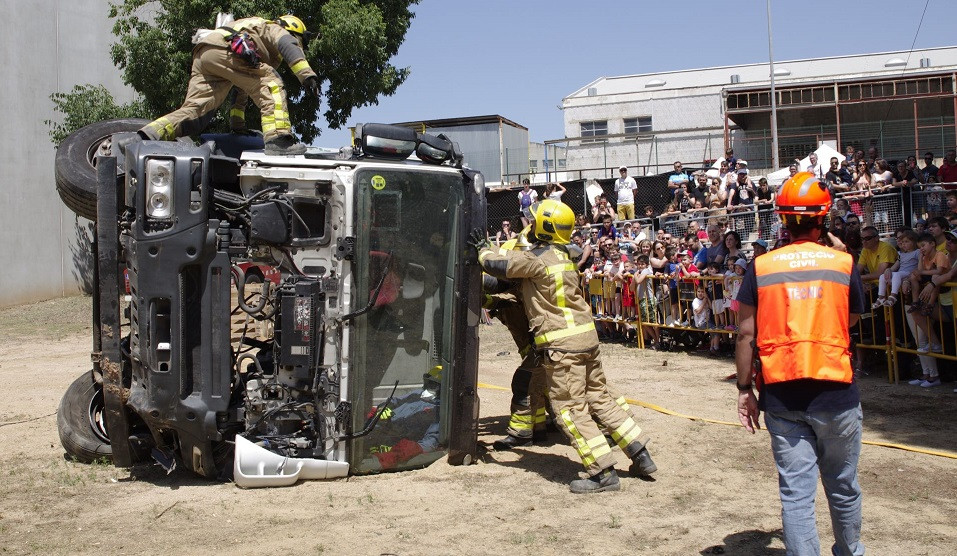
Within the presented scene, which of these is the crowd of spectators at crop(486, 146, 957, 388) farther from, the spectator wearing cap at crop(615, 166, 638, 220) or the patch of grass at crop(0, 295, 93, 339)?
the patch of grass at crop(0, 295, 93, 339)

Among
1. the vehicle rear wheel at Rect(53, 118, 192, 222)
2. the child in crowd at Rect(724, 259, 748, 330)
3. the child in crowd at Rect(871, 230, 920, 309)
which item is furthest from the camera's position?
the child in crowd at Rect(724, 259, 748, 330)

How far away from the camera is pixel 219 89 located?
24.4ft

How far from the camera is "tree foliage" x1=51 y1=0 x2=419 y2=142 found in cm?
1822

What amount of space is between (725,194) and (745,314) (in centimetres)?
1203

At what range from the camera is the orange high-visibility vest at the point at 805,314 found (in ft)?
13.9

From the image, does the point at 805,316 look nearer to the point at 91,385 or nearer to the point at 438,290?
the point at 438,290

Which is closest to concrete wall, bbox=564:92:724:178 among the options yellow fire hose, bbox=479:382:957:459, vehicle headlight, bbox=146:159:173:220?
yellow fire hose, bbox=479:382:957:459

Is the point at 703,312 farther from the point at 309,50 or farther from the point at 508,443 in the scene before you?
the point at 309,50

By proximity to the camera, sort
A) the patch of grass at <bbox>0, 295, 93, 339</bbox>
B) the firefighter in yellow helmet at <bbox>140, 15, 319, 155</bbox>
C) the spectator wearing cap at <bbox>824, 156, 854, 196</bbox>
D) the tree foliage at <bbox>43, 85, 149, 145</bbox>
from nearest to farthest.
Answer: the firefighter in yellow helmet at <bbox>140, 15, 319, 155</bbox> → the spectator wearing cap at <bbox>824, 156, 854, 196</bbox> → the patch of grass at <bbox>0, 295, 93, 339</bbox> → the tree foliage at <bbox>43, 85, 149, 145</bbox>

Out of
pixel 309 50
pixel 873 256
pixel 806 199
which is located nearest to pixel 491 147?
pixel 309 50

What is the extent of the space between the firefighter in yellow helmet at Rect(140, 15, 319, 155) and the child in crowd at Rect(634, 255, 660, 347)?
303 inches

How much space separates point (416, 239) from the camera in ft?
21.4

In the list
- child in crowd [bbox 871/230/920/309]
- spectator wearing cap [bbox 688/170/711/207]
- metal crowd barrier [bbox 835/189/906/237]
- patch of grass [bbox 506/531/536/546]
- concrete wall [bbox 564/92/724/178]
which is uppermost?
concrete wall [bbox 564/92/724/178]

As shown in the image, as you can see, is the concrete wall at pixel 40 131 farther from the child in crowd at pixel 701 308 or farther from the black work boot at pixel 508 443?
the black work boot at pixel 508 443
